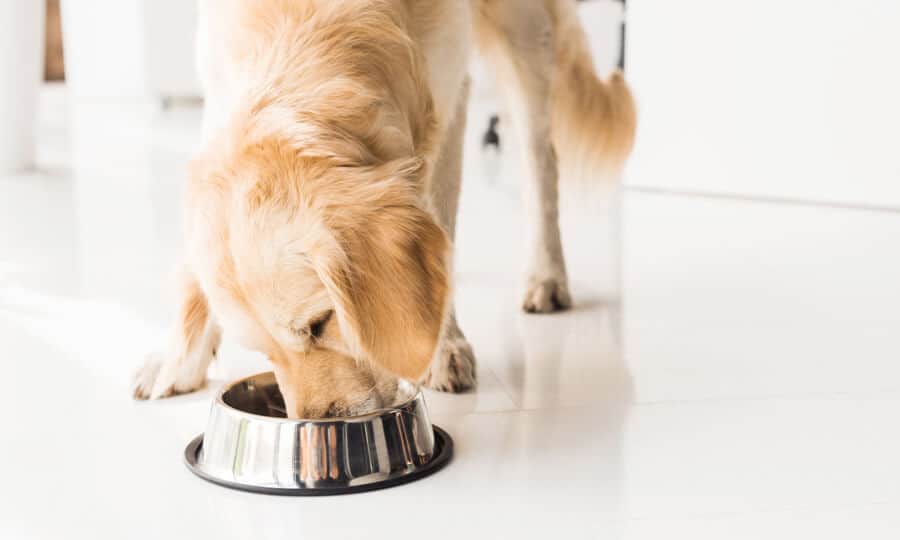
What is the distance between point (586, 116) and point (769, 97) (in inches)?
54.4

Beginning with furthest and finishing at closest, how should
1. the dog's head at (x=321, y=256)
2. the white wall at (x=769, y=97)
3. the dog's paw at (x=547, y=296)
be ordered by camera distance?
the white wall at (x=769, y=97), the dog's paw at (x=547, y=296), the dog's head at (x=321, y=256)

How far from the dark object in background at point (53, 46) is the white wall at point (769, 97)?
8680mm

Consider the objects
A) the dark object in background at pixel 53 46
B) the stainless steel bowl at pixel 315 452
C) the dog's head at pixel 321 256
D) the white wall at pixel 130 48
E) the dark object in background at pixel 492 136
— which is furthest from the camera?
the dark object in background at pixel 53 46

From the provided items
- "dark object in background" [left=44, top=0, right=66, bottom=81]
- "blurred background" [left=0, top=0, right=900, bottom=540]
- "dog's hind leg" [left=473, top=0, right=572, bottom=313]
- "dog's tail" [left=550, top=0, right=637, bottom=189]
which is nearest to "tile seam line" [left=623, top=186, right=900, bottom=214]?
"blurred background" [left=0, top=0, right=900, bottom=540]

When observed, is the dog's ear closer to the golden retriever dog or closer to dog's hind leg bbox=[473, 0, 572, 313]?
the golden retriever dog

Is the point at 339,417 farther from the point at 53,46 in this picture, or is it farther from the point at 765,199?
the point at 53,46

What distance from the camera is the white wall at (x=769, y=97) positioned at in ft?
12.1

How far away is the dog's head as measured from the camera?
1.32 meters

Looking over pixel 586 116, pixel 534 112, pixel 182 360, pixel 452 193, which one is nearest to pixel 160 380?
pixel 182 360

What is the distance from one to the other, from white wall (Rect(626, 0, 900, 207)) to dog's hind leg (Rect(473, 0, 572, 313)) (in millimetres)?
1557

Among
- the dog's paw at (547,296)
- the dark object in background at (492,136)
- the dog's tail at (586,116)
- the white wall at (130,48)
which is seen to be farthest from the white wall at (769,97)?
the white wall at (130,48)

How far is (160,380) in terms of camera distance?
6.16 feet

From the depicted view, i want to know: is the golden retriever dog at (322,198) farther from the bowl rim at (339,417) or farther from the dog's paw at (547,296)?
the dog's paw at (547,296)

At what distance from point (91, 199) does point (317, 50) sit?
316cm
